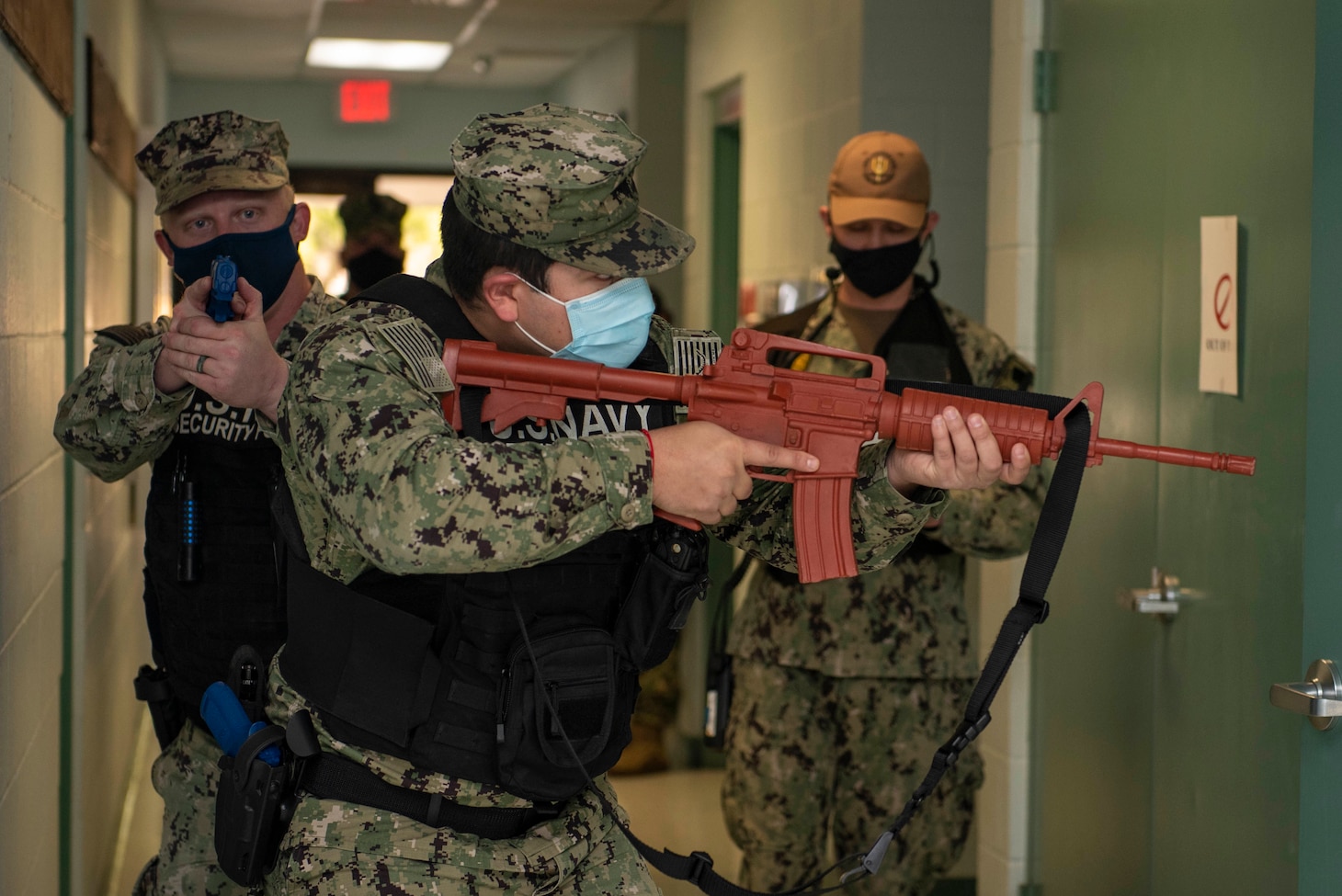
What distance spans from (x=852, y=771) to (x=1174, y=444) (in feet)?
3.39

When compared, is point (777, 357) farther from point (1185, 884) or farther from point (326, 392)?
point (326, 392)

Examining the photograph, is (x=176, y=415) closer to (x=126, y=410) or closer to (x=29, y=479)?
(x=126, y=410)

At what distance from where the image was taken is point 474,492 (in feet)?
4.76

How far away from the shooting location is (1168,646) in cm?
250

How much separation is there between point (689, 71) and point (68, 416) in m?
3.97

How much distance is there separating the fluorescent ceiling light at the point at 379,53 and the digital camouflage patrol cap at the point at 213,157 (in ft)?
19.1

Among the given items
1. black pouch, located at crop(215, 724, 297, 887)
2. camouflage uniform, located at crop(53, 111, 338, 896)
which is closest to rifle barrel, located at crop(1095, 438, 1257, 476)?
black pouch, located at crop(215, 724, 297, 887)

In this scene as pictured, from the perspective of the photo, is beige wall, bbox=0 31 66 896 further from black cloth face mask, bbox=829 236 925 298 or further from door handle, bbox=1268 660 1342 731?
door handle, bbox=1268 660 1342 731

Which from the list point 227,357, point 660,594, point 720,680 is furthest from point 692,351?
point 720,680

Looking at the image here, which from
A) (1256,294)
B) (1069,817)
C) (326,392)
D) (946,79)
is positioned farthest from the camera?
(946,79)

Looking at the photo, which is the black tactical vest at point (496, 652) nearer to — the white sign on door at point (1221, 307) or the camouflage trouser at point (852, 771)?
the white sign on door at point (1221, 307)

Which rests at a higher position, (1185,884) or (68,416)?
(68,416)

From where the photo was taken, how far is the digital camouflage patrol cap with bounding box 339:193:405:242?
4.12 m

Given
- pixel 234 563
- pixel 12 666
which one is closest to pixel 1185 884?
pixel 234 563
